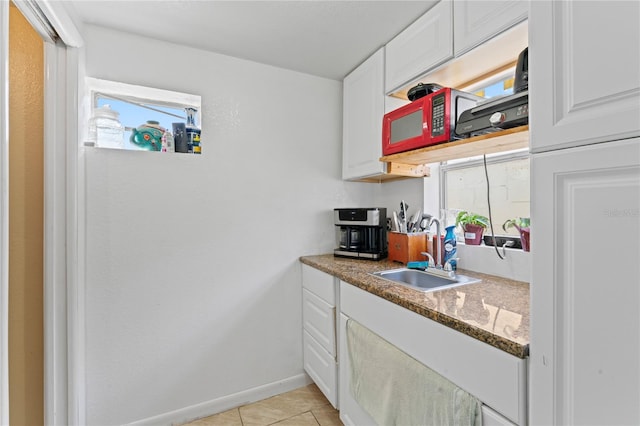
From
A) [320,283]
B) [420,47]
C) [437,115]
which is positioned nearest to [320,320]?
[320,283]

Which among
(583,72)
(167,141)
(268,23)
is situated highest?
(268,23)

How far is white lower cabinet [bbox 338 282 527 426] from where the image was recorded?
2.52 ft

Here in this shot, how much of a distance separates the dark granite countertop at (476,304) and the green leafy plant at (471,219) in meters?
0.28

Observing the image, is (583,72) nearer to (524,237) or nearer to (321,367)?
(524,237)

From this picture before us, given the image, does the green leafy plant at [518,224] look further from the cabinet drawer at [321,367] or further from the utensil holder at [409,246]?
the cabinet drawer at [321,367]

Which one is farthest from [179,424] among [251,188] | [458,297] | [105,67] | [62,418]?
[105,67]

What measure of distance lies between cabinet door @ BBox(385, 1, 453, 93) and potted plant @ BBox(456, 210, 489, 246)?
0.86 metres

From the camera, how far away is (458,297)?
3.81 ft

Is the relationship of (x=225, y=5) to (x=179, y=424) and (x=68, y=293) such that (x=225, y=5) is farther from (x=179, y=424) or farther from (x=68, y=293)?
(x=179, y=424)

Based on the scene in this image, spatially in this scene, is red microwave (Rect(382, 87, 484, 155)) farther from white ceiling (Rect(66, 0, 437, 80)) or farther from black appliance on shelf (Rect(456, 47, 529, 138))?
white ceiling (Rect(66, 0, 437, 80))

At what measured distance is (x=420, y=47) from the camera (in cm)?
151

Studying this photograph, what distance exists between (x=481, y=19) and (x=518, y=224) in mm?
967

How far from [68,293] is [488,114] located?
2126mm

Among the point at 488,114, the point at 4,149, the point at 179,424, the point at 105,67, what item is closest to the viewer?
the point at 4,149
